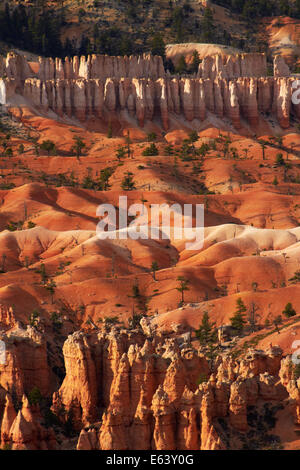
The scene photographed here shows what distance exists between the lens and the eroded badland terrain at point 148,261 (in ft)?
206

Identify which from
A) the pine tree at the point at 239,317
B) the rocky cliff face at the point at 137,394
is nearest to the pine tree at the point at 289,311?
the pine tree at the point at 239,317

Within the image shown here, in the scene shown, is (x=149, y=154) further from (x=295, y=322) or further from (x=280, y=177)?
(x=295, y=322)

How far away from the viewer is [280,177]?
153875mm

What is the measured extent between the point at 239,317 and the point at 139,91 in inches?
3322

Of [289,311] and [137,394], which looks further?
[289,311]

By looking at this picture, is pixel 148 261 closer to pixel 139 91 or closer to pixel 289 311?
pixel 289 311

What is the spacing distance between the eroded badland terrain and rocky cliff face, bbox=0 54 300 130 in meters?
0.23

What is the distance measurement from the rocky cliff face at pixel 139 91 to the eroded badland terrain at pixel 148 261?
0.75ft

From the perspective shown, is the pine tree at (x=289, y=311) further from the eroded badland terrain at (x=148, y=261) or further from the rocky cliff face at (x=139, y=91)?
the rocky cliff face at (x=139, y=91)

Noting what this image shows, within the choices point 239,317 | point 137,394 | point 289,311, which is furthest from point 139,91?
point 137,394

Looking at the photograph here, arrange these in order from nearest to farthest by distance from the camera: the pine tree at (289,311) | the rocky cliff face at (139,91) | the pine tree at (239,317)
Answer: the pine tree at (239,317) → the pine tree at (289,311) → the rocky cliff face at (139,91)

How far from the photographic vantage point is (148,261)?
394ft

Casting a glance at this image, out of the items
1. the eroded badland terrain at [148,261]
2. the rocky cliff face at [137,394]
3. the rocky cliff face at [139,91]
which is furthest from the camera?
the rocky cliff face at [139,91]

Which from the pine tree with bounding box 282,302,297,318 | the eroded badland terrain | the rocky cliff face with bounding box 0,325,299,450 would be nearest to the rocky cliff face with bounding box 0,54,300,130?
the eroded badland terrain
